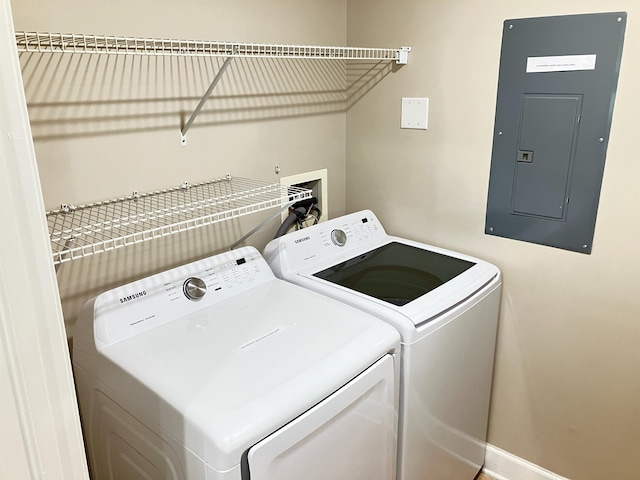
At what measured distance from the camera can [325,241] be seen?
194 cm

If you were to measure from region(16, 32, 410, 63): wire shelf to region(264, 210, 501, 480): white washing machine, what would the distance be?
0.66 meters

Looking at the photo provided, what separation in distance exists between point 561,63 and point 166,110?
132 centimetres

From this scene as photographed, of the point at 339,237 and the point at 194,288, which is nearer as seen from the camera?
the point at 194,288

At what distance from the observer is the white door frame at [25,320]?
2.00ft

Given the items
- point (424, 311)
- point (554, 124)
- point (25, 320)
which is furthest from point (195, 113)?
point (554, 124)

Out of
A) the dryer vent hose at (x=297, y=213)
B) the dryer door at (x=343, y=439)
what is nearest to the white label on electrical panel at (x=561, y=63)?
the dryer vent hose at (x=297, y=213)

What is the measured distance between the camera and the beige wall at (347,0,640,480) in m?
1.65

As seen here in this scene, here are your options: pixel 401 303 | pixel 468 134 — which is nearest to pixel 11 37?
pixel 401 303

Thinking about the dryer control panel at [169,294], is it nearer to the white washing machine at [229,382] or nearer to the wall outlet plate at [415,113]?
the white washing machine at [229,382]

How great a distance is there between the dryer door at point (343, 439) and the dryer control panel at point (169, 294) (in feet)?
1.79

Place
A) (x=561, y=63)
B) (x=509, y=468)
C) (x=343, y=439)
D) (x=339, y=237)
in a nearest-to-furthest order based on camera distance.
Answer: (x=343, y=439)
(x=561, y=63)
(x=339, y=237)
(x=509, y=468)

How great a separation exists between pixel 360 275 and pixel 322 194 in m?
0.60

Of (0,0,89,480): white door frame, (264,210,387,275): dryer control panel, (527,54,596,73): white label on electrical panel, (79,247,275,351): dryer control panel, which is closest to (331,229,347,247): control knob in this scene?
(264,210,387,275): dryer control panel

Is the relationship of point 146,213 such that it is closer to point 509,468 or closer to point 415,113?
point 415,113
